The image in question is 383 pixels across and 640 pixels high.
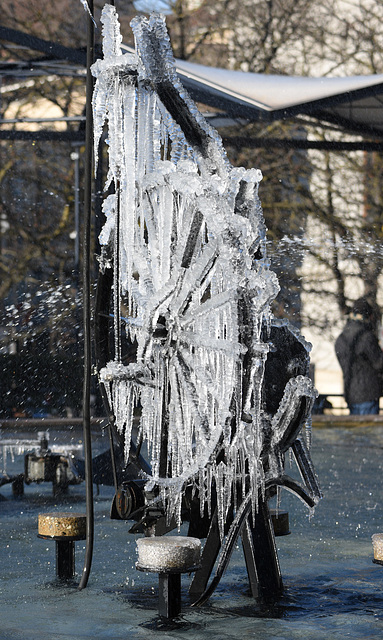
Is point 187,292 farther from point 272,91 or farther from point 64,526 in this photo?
point 272,91

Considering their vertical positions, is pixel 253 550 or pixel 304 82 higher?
pixel 304 82

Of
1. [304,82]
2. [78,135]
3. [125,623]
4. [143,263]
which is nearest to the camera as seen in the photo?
[125,623]

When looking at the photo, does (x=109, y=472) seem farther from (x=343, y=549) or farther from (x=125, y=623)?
(x=125, y=623)

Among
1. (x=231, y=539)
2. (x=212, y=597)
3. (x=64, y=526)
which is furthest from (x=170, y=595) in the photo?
(x=64, y=526)

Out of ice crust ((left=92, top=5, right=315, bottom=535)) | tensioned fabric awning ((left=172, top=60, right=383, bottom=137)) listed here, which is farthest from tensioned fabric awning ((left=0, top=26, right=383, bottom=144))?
ice crust ((left=92, top=5, right=315, bottom=535))

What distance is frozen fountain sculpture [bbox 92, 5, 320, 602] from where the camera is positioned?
209 inches

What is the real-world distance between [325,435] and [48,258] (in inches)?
396

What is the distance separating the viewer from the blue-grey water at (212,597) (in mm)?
5008

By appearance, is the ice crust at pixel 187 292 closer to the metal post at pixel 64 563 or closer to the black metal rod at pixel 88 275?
the black metal rod at pixel 88 275

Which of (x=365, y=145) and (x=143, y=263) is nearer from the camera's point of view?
(x=143, y=263)

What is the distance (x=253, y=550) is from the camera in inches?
223

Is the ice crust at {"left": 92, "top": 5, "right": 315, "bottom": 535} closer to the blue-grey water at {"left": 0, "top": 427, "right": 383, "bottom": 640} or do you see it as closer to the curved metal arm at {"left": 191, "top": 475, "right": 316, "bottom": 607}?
the curved metal arm at {"left": 191, "top": 475, "right": 316, "bottom": 607}

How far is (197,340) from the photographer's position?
5.63 meters

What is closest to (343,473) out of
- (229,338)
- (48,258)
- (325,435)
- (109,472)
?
(109,472)
